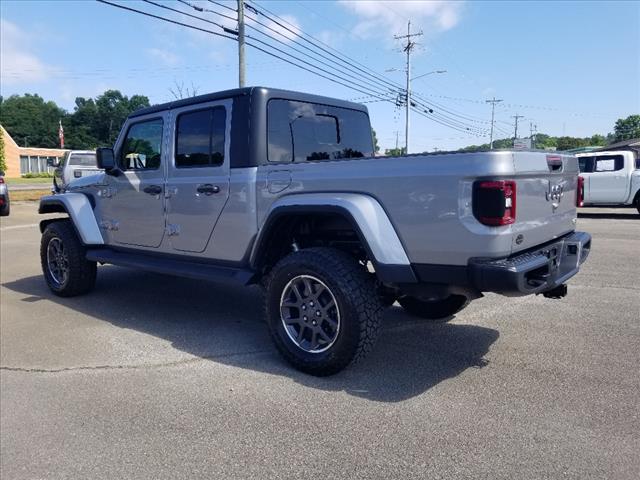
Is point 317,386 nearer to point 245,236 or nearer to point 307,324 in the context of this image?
point 307,324

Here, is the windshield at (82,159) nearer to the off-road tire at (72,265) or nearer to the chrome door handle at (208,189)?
the off-road tire at (72,265)

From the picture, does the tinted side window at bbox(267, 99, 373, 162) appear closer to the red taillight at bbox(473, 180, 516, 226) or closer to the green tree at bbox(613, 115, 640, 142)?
the red taillight at bbox(473, 180, 516, 226)

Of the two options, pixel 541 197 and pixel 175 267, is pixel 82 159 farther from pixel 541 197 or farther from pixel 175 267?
pixel 541 197

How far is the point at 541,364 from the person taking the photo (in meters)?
3.79

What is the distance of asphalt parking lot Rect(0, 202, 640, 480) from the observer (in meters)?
2.64

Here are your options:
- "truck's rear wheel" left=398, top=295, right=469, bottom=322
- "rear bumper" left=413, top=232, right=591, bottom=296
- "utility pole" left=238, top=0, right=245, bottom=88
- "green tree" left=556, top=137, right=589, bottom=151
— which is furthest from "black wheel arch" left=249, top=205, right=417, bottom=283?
"green tree" left=556, top=137, right=589, bottom=151

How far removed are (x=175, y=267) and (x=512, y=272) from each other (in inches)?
119

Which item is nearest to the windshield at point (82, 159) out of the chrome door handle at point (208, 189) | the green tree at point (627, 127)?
the chrome door handle at point (208, 189)

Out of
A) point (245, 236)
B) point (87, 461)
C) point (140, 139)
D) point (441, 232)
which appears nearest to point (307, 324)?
point (245, 236)

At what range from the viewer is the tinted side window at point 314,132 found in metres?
4.35

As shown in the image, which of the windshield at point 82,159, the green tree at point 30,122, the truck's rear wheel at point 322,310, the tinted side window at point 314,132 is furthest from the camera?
the green tree at point 30,122

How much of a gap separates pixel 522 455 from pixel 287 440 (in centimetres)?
122

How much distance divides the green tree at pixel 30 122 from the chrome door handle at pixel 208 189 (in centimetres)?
11536

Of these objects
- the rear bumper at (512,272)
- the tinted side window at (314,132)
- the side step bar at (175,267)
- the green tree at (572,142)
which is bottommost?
the side step bar at (175,267)
